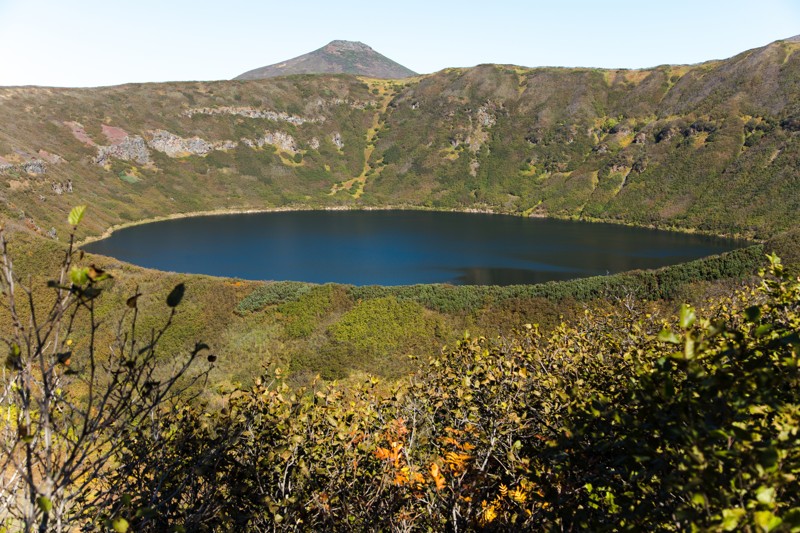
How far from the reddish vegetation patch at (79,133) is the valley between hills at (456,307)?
60cm

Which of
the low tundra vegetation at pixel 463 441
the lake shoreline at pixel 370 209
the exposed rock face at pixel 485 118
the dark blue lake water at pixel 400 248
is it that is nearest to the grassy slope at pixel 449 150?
the exposed rock face at pixel 485 118

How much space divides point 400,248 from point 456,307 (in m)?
50.6

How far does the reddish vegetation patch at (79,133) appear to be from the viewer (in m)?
131

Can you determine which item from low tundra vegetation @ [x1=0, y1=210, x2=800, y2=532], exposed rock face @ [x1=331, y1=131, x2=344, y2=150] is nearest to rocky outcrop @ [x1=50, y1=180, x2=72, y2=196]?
exposed rock face @ [x1=331, y1=131, x2=344, y2=150]

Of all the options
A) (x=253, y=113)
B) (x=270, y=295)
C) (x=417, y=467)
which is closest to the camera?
(x=417, y=467)

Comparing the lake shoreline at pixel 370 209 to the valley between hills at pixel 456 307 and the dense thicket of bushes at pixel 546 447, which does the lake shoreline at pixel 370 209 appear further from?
the dense thicket of bushes at pixel 546 447

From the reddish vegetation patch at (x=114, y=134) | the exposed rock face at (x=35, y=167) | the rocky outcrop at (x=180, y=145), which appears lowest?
the exposed rock face at (x=35, y=167)

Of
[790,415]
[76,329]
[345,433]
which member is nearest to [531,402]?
[345,433]

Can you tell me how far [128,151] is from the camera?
13812 cm

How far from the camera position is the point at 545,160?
489 feet

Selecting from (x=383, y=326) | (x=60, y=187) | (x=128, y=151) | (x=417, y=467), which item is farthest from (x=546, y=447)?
(x=128, y=151)

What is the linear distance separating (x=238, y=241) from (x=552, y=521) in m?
92.6

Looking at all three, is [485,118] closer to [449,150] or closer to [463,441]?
[449,150]

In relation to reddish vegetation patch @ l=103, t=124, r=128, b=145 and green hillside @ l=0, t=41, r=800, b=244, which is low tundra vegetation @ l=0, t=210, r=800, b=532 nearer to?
green hillside @ l=0, t=41, r=800, b=244
